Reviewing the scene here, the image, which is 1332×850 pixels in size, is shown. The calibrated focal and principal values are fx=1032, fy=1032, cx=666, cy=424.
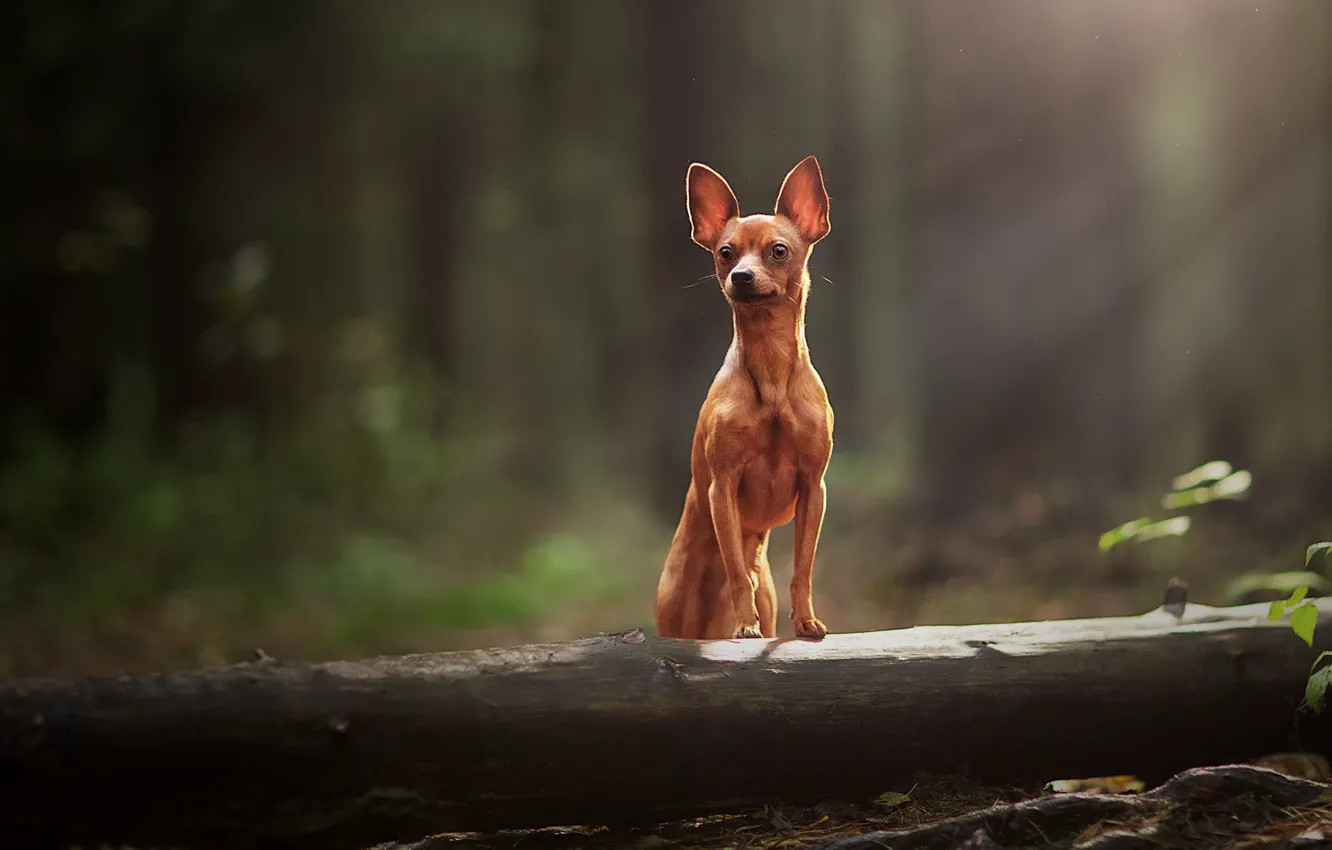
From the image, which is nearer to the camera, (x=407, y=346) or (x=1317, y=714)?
(x=1317, y=714)

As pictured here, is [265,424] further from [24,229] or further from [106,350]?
[24,229]

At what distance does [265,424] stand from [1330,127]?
360 inches

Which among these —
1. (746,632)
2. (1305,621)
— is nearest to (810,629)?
(746,632)

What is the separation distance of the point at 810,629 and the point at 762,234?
1.23 metres

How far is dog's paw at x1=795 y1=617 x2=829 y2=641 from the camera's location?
10.2ft

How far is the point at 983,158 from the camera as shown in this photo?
702 cm

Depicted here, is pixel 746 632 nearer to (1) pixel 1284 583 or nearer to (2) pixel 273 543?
(1) pixel 1284 583

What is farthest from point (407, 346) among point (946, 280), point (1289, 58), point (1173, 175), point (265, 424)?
point (1289, 58)

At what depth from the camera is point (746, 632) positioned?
317 centimetres

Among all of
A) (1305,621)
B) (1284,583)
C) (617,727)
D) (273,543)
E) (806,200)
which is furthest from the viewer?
(273,543)

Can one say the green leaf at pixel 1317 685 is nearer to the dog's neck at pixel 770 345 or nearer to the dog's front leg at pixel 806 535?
the dog's front leg at pixel 806 535

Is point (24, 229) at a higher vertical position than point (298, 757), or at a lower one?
higher

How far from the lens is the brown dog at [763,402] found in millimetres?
3225

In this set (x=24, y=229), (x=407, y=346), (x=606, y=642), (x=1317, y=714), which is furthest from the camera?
(x=407, y=346)
